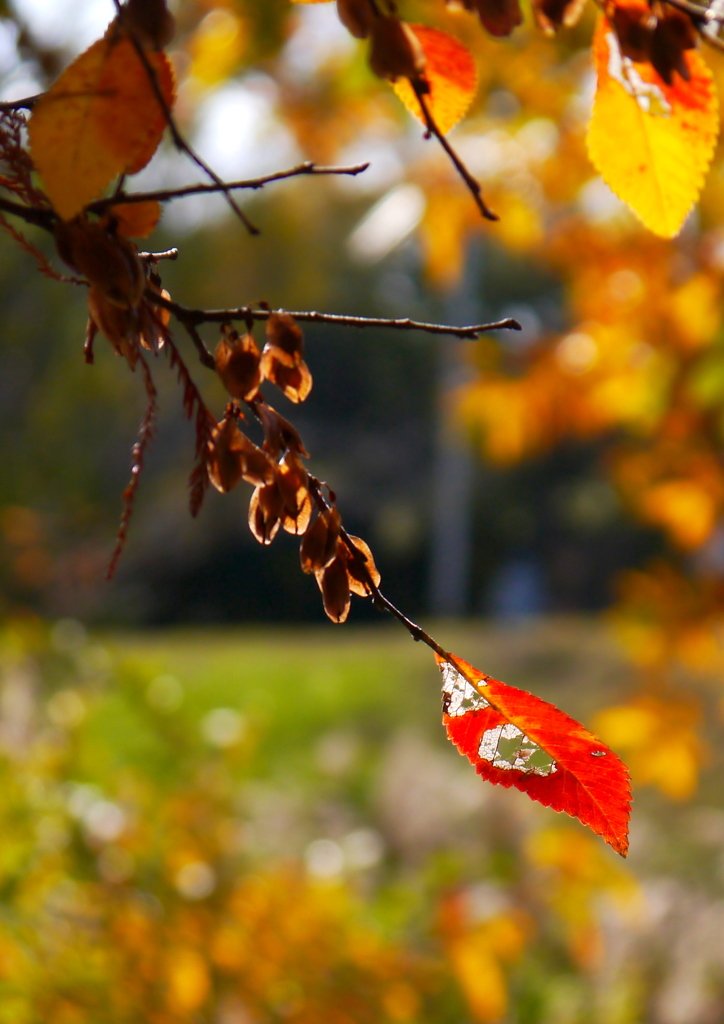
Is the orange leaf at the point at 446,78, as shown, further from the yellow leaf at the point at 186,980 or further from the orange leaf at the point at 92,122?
the yellow leaf at the point at 186,980

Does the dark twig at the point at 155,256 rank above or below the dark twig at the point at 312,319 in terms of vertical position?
above

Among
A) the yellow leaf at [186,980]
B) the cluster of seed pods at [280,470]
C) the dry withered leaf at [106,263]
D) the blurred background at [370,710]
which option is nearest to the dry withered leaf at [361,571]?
the cluster of seed pods at [280,470]

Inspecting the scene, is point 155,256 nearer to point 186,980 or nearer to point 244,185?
point 244,185

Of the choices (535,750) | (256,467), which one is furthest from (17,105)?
(535,750)

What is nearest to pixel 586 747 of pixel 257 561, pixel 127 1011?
pixel 127 1011

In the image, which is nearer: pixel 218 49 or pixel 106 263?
pixel 106 263

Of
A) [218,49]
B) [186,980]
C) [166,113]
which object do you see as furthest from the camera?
[218,49]

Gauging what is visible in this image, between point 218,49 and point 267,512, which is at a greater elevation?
point 267,512

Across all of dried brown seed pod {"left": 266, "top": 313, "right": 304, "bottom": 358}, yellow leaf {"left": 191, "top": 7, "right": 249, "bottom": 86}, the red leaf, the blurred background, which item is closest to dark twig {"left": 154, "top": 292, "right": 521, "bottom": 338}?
dried brown seed pod {"left": 266, "top": 313, "right": 304, "bottom": 358}
